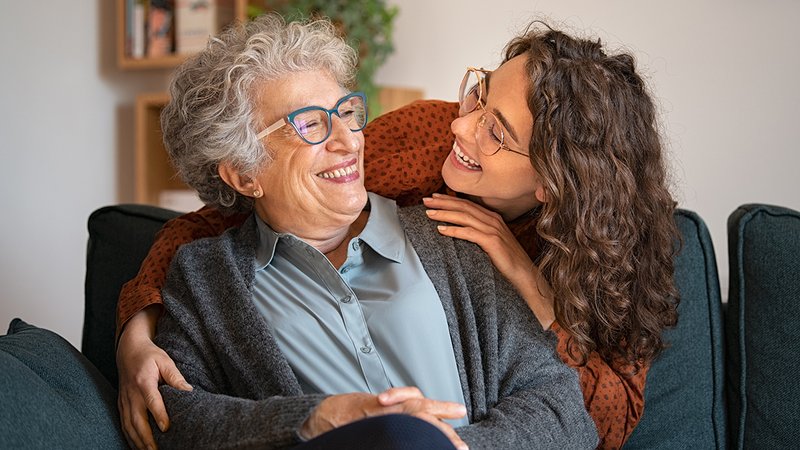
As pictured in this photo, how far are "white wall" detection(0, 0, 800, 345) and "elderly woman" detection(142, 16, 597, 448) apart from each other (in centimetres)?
107

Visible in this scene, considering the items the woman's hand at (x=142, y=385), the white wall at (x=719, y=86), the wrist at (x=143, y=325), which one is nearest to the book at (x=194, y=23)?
the white wall at (x=719, y=86)

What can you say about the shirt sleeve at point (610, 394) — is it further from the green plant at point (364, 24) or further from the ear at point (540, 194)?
the green plant at point (364, 24)

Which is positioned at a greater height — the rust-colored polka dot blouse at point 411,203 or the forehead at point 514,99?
the forehead at point 514,99

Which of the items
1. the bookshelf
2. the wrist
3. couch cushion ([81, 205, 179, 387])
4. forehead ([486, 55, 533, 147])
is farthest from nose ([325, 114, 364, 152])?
the bookshelf

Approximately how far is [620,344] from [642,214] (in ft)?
0.86

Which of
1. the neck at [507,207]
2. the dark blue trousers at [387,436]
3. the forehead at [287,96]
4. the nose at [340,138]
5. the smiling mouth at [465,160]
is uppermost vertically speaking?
the forehead at [287,96]

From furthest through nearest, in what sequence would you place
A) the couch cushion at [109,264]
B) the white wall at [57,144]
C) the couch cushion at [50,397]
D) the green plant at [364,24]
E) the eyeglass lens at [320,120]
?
1. the white wall at [57,144]
2. the green plant at [364,24]
3. the couch cushion at [109,264]
4. the eyeglass lens at [320,120]
5. the couch cushion at [50,397]

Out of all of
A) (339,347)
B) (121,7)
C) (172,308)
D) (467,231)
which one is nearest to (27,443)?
(172,308)

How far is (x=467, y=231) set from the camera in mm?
1724

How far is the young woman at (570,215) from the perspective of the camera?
1611 millimetres

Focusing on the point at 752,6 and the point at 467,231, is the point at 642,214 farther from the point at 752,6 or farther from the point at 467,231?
the point at 752,6

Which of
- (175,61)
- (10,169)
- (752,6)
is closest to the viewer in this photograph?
(752,6)

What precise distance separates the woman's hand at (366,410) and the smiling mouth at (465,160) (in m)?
0.54

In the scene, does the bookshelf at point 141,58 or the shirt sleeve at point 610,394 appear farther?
the bookshelf at point 141,58
